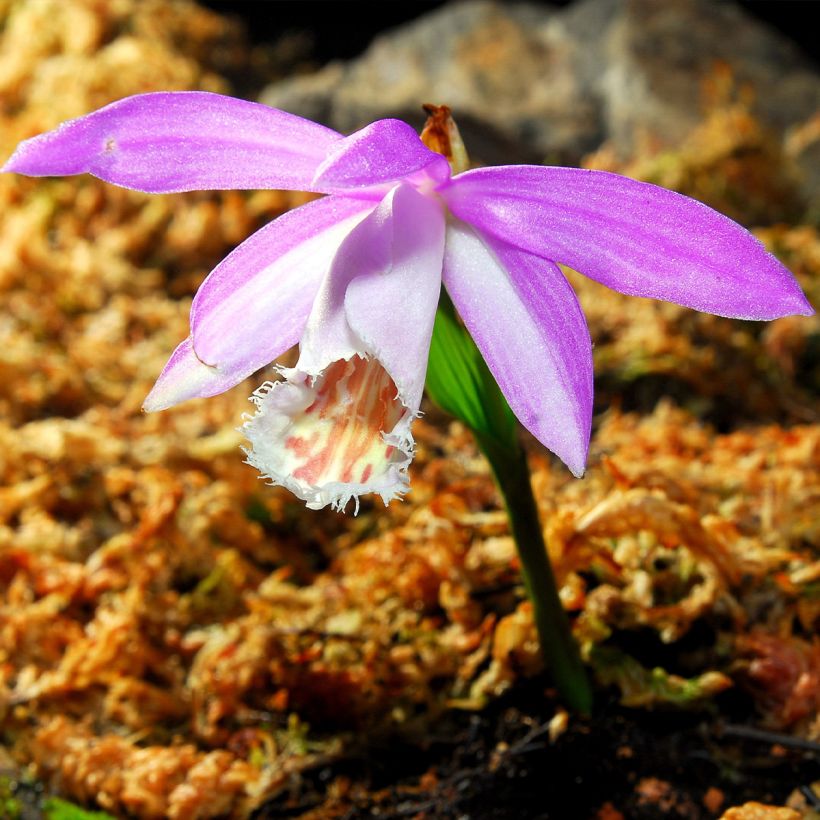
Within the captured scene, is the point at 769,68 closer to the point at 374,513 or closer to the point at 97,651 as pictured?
the point at 374,513

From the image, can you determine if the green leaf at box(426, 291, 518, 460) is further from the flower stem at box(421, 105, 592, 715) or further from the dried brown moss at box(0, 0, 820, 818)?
the dried brown moss at box(0, 0, 820, 818)

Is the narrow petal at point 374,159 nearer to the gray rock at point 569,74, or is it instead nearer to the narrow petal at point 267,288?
the narrow petal at point 267,288

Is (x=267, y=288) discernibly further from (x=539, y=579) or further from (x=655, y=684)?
(x=655, y=684)

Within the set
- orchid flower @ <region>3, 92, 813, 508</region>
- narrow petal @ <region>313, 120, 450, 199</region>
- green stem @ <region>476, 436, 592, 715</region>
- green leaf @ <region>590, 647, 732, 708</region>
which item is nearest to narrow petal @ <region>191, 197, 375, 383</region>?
orchid flower @ <region>3, 92, 813, 508</region>

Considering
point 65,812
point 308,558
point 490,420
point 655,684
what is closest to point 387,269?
point 490,420

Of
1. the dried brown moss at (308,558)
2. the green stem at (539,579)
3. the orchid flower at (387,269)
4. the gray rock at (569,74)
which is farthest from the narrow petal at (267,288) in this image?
the gray rock at (569,74)

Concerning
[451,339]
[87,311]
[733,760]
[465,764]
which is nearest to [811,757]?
[733,760]
